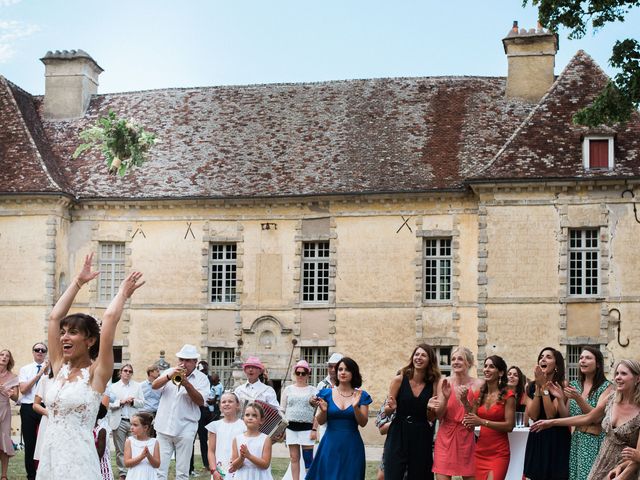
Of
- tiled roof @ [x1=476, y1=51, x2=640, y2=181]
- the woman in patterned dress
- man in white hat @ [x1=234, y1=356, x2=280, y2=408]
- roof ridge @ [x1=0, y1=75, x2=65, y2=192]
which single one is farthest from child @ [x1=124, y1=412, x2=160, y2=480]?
roof ridge @ [x1=0, y1=75, x2=65, y2=192]

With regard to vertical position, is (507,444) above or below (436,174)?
below

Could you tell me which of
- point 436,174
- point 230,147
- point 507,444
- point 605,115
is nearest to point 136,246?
point 230,147

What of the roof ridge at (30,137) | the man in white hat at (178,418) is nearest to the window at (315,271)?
the roof ridge at (30,137)

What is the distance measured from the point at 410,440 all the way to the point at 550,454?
148 cm

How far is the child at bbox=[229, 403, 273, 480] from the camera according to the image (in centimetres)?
1164

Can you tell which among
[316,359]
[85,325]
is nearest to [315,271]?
[316,359]

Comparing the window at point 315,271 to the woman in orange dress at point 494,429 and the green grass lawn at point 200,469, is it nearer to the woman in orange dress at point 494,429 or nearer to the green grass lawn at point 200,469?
the green grass lawn at point 200,469

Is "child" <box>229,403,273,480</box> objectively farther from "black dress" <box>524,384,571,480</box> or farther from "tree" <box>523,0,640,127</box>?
"tree" <box>523,0,640,127</box>

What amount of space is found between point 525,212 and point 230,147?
916 cm

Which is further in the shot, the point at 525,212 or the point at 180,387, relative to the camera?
the point at 525,212

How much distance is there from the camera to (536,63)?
32.2 meters

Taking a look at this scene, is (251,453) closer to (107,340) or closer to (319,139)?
(107,340)

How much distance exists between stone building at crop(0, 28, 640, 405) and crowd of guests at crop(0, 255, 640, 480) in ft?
50.8

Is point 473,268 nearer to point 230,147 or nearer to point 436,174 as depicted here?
point 436,174
